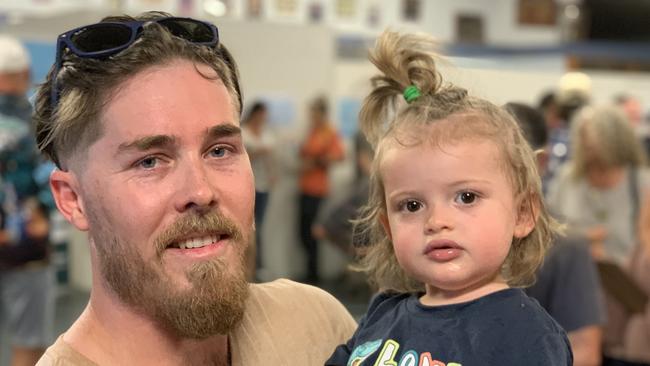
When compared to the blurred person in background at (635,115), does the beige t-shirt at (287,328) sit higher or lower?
higher

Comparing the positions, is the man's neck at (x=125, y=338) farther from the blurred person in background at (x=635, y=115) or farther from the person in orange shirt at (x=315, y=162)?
the blurred person in background at (x=635, y=115)

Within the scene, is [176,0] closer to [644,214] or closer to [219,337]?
[644,214]

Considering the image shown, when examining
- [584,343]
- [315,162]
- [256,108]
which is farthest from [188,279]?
[315,162]

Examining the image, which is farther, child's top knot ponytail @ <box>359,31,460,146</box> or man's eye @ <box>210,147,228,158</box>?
child's top knot ponytail @ <box>359,31,460,146</box>

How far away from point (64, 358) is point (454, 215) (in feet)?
2.35

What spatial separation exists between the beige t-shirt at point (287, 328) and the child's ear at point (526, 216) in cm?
43

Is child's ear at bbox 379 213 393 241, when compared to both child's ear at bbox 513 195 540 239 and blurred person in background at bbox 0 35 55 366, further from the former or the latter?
blurred person in background at bbox 0 35 55 366

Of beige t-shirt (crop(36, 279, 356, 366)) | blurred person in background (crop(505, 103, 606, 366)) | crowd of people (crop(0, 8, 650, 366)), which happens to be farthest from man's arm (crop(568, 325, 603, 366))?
beige t-shirt (crop(36, 279, 356, 366))

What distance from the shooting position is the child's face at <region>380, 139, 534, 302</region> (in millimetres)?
1514

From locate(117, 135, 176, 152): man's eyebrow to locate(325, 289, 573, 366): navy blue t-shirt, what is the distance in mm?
526

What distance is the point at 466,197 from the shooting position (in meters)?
1.54

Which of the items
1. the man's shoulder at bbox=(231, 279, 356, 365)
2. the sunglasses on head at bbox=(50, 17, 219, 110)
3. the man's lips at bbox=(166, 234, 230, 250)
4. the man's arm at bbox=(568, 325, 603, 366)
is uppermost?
the sunglasses on head at bbox=(50, 17, 219, 110)

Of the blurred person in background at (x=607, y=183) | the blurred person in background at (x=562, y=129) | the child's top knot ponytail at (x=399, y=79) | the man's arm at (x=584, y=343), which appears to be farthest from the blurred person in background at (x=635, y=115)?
the child's top knot ponytail at (x=399, y=79)

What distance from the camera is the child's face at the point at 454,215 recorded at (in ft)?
4.97
